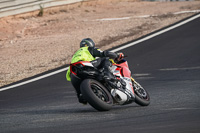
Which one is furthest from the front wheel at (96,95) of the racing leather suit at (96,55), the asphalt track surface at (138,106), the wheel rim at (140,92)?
the wheel rim at (140,92)

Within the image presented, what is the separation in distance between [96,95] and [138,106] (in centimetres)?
137

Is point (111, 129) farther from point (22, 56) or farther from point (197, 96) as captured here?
point (22, 56)

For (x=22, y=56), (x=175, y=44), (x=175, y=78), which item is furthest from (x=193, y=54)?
(x=22, y=56)

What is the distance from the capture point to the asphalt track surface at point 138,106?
23.8ft

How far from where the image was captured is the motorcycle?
320 inches

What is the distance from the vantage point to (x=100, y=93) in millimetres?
8406

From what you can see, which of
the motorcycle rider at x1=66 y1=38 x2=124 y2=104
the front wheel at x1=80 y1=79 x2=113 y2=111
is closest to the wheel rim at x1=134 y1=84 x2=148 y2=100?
the motorcycle rider at x1=66 y1=38 x2=124 y2=104

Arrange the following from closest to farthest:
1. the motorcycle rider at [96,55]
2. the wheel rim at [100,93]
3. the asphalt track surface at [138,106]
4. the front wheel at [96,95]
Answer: the asphalt track surface at [138,106] < the front wheel at [96,95] < the wheel rim at [100,93] < the motorcycle rider at [96,55]

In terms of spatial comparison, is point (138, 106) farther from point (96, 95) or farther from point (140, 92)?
point (96, 95)

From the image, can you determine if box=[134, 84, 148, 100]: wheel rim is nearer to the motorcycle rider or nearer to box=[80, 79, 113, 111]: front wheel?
the motorcycle rider

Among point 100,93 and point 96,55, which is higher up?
point 96,55

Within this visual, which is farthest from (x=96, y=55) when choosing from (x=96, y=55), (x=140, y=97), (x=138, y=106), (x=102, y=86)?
(x=138, y=106)

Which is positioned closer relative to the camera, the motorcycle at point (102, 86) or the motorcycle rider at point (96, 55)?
the motorcycle at point (102, 86)

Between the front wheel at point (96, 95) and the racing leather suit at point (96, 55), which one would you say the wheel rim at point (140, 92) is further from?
the front wheel at point (96, 95)
